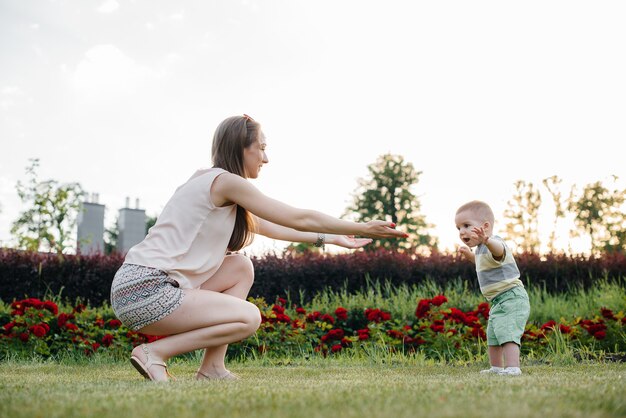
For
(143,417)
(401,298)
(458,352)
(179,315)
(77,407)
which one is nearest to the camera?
(143,417)

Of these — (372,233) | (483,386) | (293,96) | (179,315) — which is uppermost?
(293,96)

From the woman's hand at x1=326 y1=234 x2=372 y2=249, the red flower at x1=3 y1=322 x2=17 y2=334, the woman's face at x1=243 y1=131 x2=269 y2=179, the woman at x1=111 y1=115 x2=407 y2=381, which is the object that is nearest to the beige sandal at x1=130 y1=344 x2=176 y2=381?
the woman at x1=111 y1=115 x2=407 y2=381

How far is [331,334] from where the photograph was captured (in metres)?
6.33

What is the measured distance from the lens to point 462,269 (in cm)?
979

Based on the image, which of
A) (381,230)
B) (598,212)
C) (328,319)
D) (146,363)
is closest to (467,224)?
(381,230)

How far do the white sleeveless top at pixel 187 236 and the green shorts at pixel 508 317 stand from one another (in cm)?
210

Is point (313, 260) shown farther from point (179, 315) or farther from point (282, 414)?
point (282, 414)

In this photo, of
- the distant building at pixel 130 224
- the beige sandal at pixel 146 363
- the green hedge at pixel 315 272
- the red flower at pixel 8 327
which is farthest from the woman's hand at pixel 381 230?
the distant building at pixel 130 224

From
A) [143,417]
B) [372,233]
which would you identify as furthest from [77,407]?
[372,233]

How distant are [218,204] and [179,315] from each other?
69cm

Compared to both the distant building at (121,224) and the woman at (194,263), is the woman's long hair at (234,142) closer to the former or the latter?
the woman at (194,263)

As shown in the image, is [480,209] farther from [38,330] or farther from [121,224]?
[121,224]

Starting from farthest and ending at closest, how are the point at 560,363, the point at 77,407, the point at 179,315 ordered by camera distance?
the point at 560,363 → the point at 179,315 → the point at 77,407

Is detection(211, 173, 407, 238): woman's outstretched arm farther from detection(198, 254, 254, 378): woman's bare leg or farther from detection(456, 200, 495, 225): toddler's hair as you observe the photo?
detection(456, 200, 495, 225): toddler's hair
